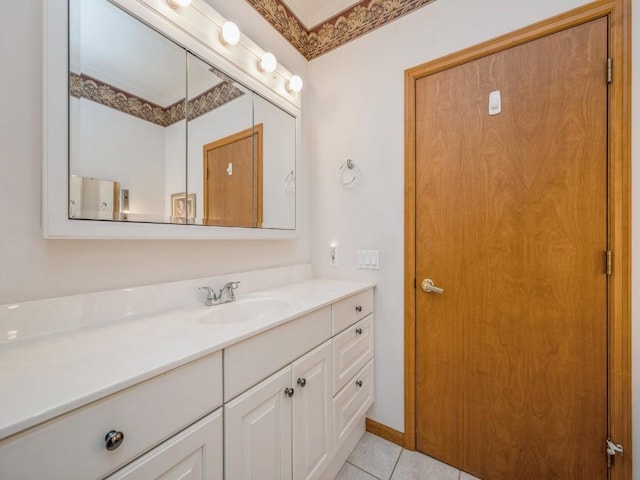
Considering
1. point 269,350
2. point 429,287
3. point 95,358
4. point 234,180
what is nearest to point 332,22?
point 234,180

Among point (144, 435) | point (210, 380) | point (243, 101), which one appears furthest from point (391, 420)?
point (243, 101)

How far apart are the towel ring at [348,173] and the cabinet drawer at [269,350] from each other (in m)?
0.85

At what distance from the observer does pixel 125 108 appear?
0.96 meters

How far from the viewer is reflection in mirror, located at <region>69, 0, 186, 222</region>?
84 cm

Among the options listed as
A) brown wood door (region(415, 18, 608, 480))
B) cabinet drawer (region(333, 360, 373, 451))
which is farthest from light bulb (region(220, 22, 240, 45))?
cabinet drawer (region(333, 360, 373, 451))

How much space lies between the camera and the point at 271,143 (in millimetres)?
1565

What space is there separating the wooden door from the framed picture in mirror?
0.19ft

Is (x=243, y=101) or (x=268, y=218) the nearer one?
(x=243, y=101)

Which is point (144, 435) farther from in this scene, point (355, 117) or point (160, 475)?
point (355, 117)

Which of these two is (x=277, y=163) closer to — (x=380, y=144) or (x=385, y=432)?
(x=380, y=144)

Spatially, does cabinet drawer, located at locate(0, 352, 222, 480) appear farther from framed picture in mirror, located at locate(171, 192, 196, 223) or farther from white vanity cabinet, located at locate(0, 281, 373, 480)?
framed picture in mirror, located at locate(171, 192, 196, 223)

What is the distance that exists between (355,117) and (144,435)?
1.72 meters

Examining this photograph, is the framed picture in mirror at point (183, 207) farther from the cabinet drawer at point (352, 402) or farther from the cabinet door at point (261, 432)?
the cabinet drawer at point (352, 402)

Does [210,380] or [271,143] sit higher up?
[271,143]
